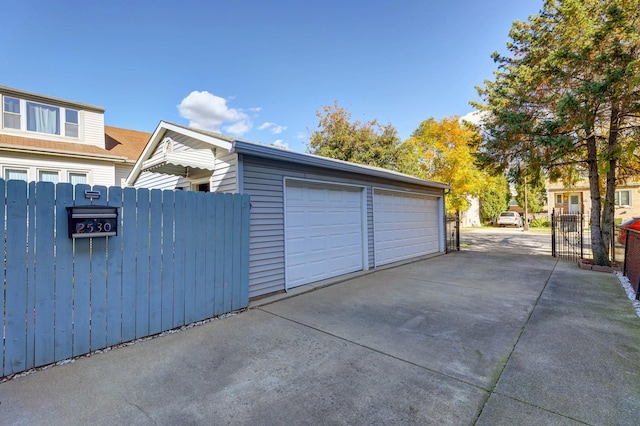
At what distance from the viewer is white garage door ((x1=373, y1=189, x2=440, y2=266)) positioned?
7879 millimetres

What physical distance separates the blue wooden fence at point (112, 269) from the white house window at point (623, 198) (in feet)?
90.6

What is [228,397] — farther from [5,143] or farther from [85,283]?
[5,143]

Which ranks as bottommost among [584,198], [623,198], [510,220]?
[510,220]

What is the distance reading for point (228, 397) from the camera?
2.33 m

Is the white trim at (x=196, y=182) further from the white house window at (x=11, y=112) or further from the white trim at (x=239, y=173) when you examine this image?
the white house window at (x=11, y=112)

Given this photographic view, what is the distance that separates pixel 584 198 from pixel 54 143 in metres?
32.4

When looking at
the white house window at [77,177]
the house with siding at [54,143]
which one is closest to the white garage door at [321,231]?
the house with siding at [54,143]

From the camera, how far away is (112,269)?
3203mm

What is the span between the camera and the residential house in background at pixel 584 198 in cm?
2019

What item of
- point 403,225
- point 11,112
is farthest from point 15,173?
point 403,225

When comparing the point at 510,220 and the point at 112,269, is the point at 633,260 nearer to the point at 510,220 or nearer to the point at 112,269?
the point at 112,269

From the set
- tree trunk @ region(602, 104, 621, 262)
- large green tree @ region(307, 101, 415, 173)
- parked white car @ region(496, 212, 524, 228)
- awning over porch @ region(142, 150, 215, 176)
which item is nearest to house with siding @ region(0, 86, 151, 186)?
awning over porch @ region(142, 150, 215, 176)

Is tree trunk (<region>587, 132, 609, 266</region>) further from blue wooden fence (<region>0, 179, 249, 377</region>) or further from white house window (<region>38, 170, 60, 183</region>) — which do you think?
white house window (<region>38, 170, 60, 183</region>)

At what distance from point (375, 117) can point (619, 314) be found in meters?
15.0
